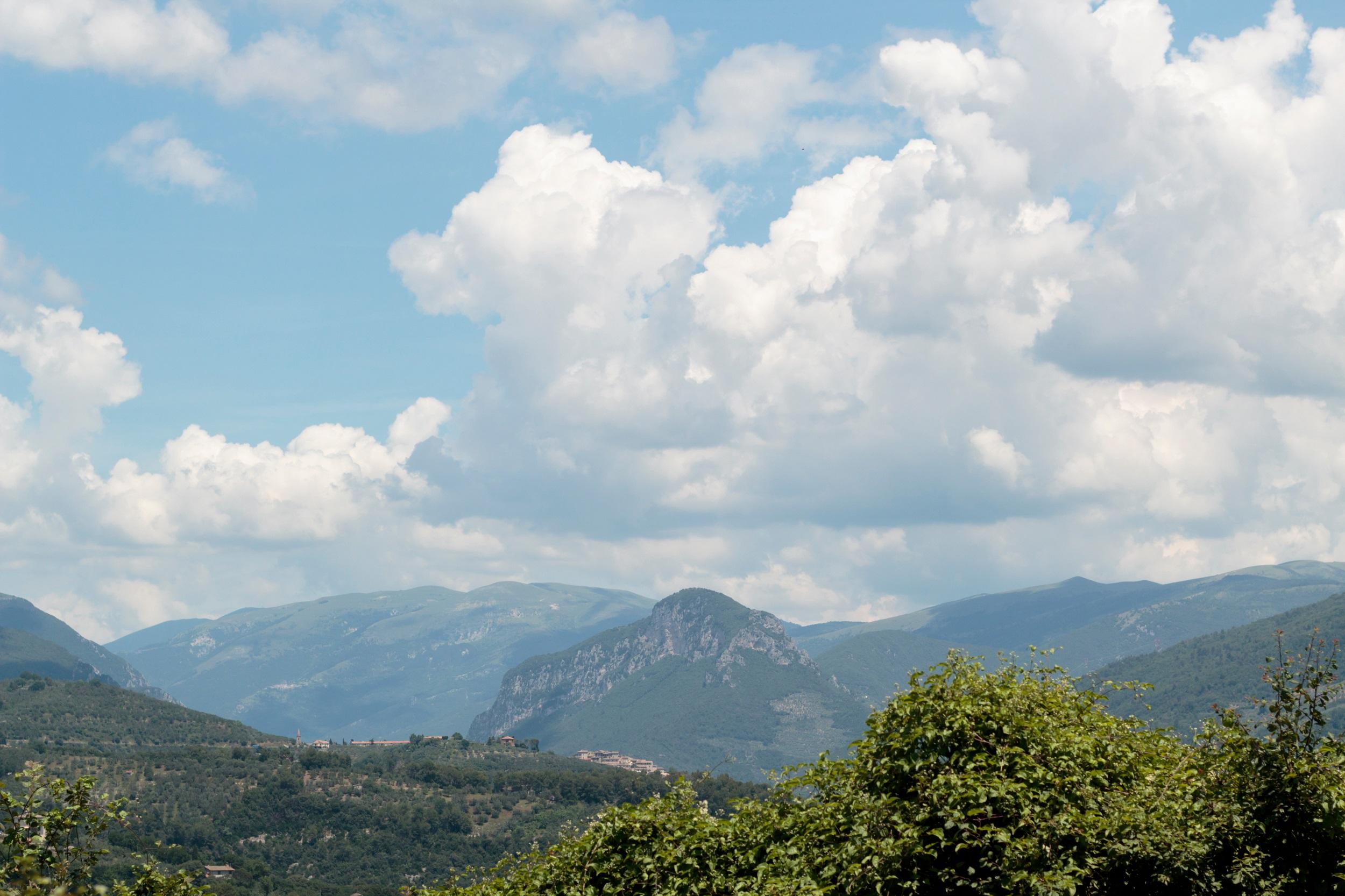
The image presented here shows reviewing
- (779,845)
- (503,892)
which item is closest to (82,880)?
(503,892)

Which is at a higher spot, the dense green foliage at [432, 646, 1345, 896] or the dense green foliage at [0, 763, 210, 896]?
the dense green foliage at [0, 763, 210, 896]

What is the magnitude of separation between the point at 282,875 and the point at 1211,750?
198 meters

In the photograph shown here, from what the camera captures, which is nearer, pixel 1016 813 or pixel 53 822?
pixel 53 822

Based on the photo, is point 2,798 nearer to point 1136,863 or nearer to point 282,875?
point 1136,863

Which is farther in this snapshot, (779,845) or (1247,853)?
(779,845)

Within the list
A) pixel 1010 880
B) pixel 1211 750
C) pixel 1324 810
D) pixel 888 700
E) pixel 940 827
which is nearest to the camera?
pixel 1324 810

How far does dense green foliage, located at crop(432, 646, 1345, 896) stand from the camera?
19.2 meters

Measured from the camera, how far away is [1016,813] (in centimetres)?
2120

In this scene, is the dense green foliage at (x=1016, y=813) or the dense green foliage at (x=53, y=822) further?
the dense green foliage at (x=53, y=822)

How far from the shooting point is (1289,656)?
61.5ft

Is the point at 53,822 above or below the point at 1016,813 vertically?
above

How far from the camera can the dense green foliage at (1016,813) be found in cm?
1917

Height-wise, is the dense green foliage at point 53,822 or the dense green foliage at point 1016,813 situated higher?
the dense green foliage at point 53,822

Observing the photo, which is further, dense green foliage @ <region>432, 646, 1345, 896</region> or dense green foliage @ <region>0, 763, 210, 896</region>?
dense green foliage @ <region>0, 763, 210, 896</region>
